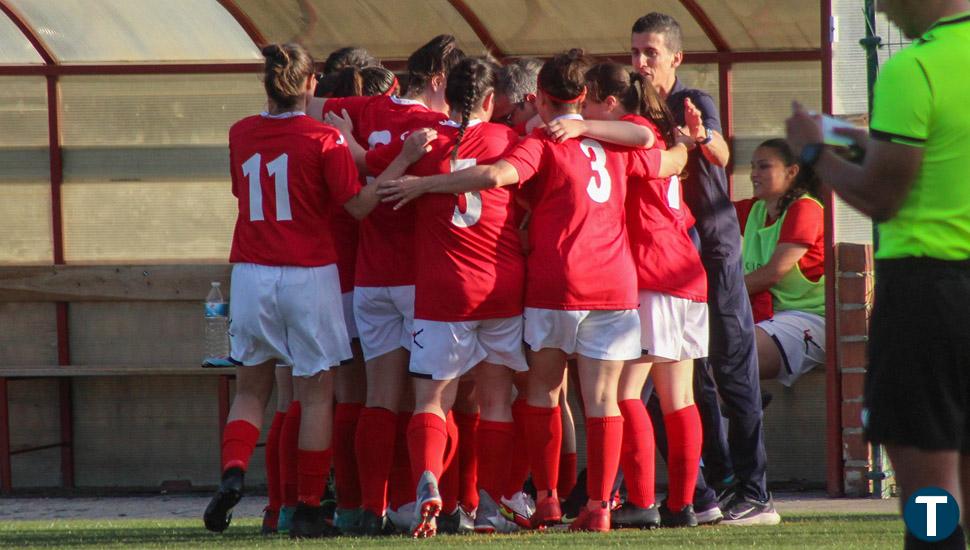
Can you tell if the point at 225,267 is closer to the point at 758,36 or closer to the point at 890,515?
the point at 758,36

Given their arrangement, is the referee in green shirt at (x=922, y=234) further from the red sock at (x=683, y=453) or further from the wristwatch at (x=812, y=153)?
the red sock at (x=683, y=453)

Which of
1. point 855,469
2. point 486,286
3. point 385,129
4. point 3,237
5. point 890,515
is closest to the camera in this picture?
point 486,286

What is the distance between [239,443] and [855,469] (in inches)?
130

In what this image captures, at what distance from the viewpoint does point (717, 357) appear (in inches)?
243

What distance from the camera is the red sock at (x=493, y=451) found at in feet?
18.0

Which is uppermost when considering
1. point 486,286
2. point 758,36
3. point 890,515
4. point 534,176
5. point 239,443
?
point 758,36

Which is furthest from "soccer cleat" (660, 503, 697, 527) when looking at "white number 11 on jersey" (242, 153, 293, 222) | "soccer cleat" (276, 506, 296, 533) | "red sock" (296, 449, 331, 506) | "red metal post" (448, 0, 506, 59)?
"red metal post" (448, 0, 506, 59)

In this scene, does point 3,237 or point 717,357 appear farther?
point 3,237

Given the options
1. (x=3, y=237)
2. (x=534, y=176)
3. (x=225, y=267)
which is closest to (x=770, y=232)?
(x=534, y=176)

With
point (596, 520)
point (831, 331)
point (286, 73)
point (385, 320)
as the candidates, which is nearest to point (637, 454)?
point (596, 520)

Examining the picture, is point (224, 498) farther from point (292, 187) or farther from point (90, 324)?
point (90, 324)

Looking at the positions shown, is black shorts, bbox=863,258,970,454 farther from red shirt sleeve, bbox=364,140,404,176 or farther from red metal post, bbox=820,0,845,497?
red metal post, bbox=820,0,845,497

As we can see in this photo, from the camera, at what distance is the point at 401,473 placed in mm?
5879

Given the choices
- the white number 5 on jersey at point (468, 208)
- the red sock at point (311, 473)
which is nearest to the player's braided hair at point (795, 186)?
the white number 5 on jersey at point (468, 208)
